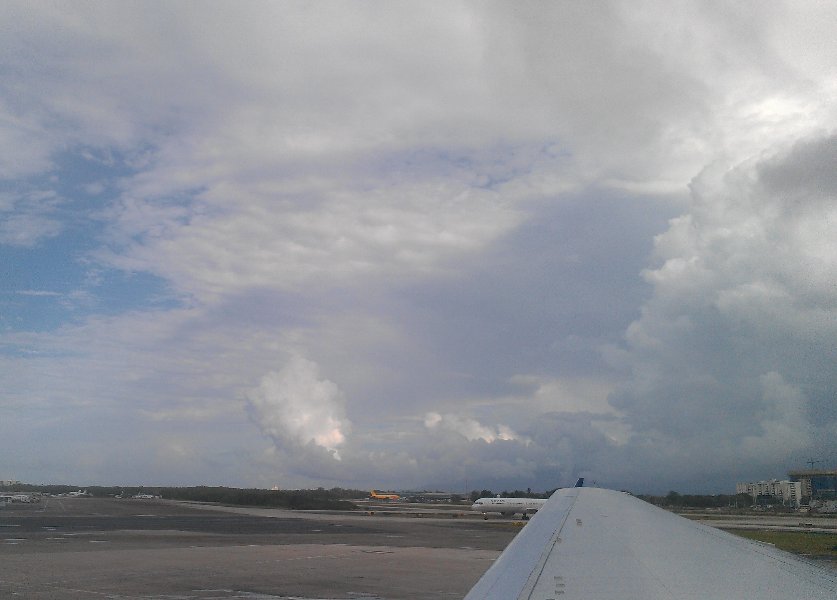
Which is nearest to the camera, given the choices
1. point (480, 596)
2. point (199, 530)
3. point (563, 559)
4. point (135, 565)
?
point (480, 596)

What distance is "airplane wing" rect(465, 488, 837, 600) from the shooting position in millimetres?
4973

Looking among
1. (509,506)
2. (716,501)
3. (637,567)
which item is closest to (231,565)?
(637,567)

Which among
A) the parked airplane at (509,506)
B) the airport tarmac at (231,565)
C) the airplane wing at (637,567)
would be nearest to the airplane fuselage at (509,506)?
the parked airplane at (509,506)

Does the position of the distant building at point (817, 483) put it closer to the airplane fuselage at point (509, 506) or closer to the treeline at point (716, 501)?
the treeline at point (716, 501)

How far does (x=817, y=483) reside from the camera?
16025cm

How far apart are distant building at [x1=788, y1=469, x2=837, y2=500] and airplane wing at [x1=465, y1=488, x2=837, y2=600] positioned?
171 metres

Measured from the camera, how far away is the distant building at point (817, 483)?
153 metres

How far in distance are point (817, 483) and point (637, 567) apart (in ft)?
614

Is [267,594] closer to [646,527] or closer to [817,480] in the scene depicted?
[646,527]

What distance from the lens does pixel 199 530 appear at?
54750 millimetres

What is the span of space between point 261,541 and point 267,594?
77.3ft

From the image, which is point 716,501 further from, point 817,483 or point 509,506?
point 509,506

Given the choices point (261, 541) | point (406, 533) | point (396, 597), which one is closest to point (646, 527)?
point (396, 597)

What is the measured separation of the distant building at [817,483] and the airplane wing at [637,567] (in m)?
171
